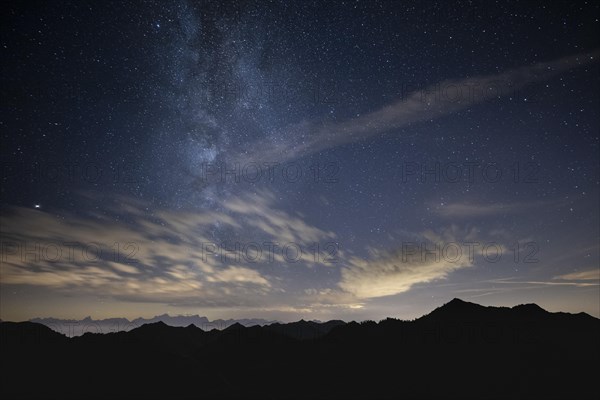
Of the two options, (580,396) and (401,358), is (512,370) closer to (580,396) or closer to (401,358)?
(580,396)

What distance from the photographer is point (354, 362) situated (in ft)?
201

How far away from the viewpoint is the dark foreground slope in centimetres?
4903

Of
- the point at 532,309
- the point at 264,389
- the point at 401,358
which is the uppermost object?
the point at 532,309

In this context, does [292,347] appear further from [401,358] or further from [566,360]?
[566,360]

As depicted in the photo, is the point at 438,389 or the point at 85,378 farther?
the point at 85,378

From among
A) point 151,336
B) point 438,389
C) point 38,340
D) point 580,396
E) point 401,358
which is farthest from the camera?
point 151,336

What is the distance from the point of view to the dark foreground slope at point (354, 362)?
4903 centimetres

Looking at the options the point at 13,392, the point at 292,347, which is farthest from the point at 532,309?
the point at 13,392

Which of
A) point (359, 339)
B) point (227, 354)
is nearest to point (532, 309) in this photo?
point (359, 339)

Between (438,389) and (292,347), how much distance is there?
1174 inches

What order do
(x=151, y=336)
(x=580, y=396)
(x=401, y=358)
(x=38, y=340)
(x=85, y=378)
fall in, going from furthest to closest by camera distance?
(x=151, y=336), (x=38, y=340), (x=401, y=358), (x=85, y=378), (x=580, y=396)

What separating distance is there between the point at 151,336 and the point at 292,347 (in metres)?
43.0

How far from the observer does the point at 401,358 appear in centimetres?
5838

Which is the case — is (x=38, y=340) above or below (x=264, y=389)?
above
